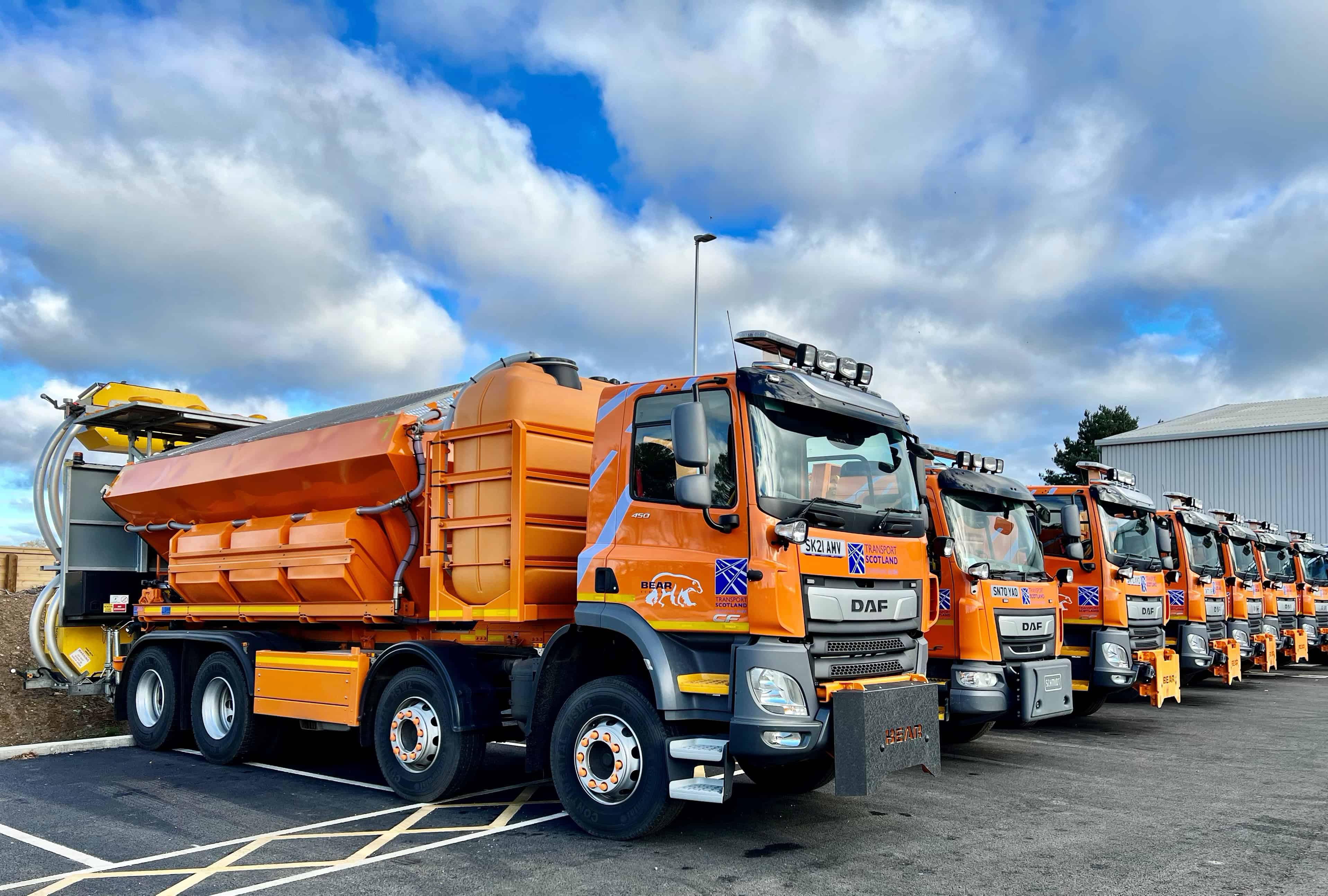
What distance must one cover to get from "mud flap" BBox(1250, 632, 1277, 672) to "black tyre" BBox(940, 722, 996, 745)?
8.73m

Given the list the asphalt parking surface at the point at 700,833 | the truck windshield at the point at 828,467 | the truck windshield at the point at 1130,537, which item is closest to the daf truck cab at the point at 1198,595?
the truck windshield at the point at 1130,537

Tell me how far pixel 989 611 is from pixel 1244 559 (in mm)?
10477

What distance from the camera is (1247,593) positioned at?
1662cm

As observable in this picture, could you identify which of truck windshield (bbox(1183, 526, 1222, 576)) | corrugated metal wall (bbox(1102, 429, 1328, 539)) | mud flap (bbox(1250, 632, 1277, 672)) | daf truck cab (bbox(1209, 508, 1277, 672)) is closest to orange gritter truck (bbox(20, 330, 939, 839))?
truck windshield (bbox(1183, 526, 1222, 576))

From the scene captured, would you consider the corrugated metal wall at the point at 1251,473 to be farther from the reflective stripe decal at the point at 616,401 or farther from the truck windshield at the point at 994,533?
the reflective stripe decal at the point at 616,401

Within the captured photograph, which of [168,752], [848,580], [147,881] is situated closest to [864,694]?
[848,580]

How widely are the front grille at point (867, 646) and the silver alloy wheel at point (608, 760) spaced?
1307mm

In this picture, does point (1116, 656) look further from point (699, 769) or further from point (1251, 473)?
point (1251, 473)

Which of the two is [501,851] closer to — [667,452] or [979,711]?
[667,452]

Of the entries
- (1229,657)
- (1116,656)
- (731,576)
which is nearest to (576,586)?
(731,576)

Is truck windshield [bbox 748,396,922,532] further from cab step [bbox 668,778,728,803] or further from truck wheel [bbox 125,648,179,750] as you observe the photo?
truck wheel [bbox 125,648,179,750]

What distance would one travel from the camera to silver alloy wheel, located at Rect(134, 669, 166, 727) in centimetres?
1059

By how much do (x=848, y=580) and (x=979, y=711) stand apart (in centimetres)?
332

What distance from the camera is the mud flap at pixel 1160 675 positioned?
11906 millimetres
